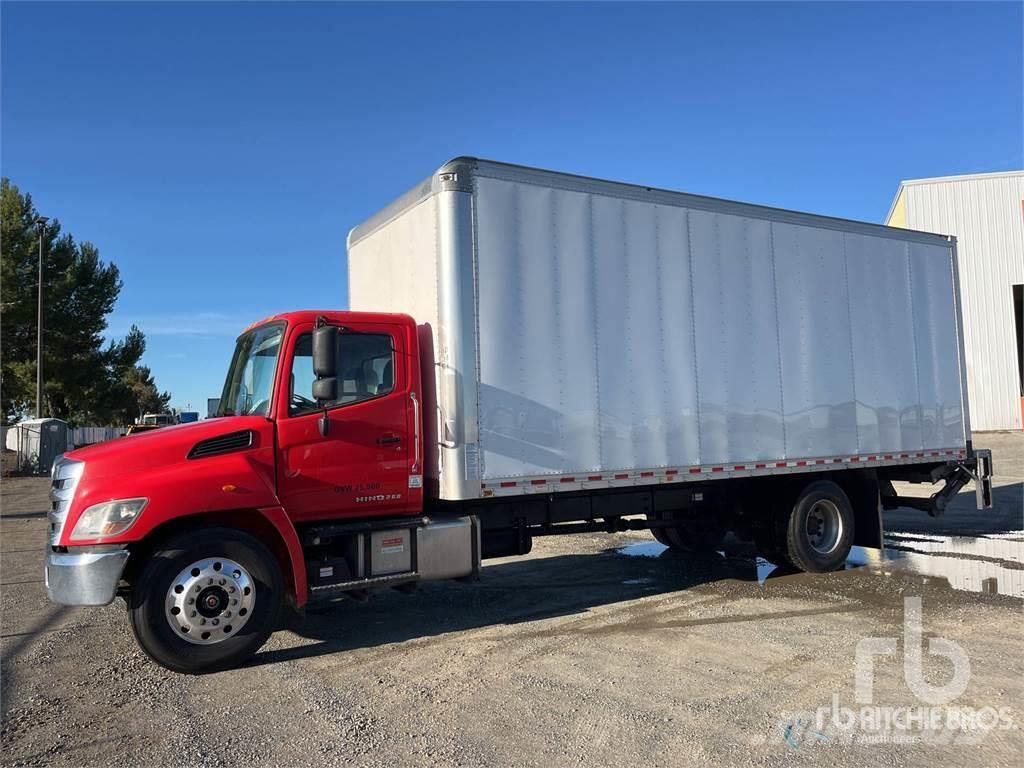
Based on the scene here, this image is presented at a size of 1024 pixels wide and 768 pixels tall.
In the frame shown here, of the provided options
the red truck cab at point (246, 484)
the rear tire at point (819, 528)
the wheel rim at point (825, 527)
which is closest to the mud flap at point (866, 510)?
the rear tire at point (819, 528)

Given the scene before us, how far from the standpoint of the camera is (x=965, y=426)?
973cm

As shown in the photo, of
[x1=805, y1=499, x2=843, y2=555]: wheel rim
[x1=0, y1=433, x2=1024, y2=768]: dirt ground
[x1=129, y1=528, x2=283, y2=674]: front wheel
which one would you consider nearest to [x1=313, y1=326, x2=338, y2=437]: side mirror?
[x1=129, y1=528, x2=283, y2=674]: front wheel

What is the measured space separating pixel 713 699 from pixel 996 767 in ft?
4.91

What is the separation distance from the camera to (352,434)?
6.20 m

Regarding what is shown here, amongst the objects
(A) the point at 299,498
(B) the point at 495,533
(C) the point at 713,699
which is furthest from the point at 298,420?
(C) the point at 713,699

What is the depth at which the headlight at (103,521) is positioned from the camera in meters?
5.21

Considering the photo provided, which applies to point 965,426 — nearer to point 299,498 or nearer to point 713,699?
point 713,699

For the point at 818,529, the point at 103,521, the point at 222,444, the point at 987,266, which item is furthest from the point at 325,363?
the point at 987,266

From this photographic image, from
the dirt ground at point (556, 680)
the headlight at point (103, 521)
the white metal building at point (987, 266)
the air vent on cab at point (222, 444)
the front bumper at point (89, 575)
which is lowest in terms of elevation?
the dirt ground at point (556, 680)

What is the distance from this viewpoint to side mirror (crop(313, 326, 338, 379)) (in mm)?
5684

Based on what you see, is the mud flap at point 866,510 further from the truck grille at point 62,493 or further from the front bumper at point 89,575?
the truck grille at point 62,493

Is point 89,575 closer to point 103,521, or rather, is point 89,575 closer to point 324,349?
point 103,521

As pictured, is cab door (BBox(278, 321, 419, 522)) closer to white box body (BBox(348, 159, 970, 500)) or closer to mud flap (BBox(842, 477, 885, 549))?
white box body (BBox(348, 159, 970, 500))

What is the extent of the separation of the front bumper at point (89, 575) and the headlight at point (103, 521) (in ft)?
A: 0.33
